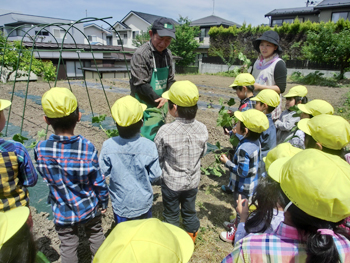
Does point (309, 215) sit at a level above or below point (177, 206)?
above

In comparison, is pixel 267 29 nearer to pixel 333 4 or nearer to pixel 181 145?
pixel 333 4

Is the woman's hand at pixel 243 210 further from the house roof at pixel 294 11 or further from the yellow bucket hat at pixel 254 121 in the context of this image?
the house roof at pixel 294 11

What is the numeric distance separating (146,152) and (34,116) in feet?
18.2

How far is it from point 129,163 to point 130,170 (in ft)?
0.17

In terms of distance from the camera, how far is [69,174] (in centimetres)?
158

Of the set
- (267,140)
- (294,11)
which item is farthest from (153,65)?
(294,11)

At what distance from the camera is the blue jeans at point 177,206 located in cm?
206

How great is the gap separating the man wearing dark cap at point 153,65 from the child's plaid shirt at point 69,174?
123cm

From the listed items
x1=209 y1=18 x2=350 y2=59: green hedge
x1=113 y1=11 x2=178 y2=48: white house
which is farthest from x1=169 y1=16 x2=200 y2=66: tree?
x1=113 y1=11 x2=178 y2=48: white house

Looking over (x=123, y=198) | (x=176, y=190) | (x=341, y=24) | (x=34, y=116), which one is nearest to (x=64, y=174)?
(x=123, y=198)

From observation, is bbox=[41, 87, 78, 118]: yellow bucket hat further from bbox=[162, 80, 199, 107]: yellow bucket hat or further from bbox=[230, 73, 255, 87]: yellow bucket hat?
bbox=[230, 73, 255, 87]: yellow bucket hat

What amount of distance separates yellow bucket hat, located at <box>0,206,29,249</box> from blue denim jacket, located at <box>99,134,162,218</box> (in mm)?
802

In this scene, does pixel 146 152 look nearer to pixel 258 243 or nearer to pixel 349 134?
pixel 258 243

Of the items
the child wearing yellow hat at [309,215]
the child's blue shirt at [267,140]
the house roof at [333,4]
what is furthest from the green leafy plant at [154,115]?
the house roof at [333,4]
